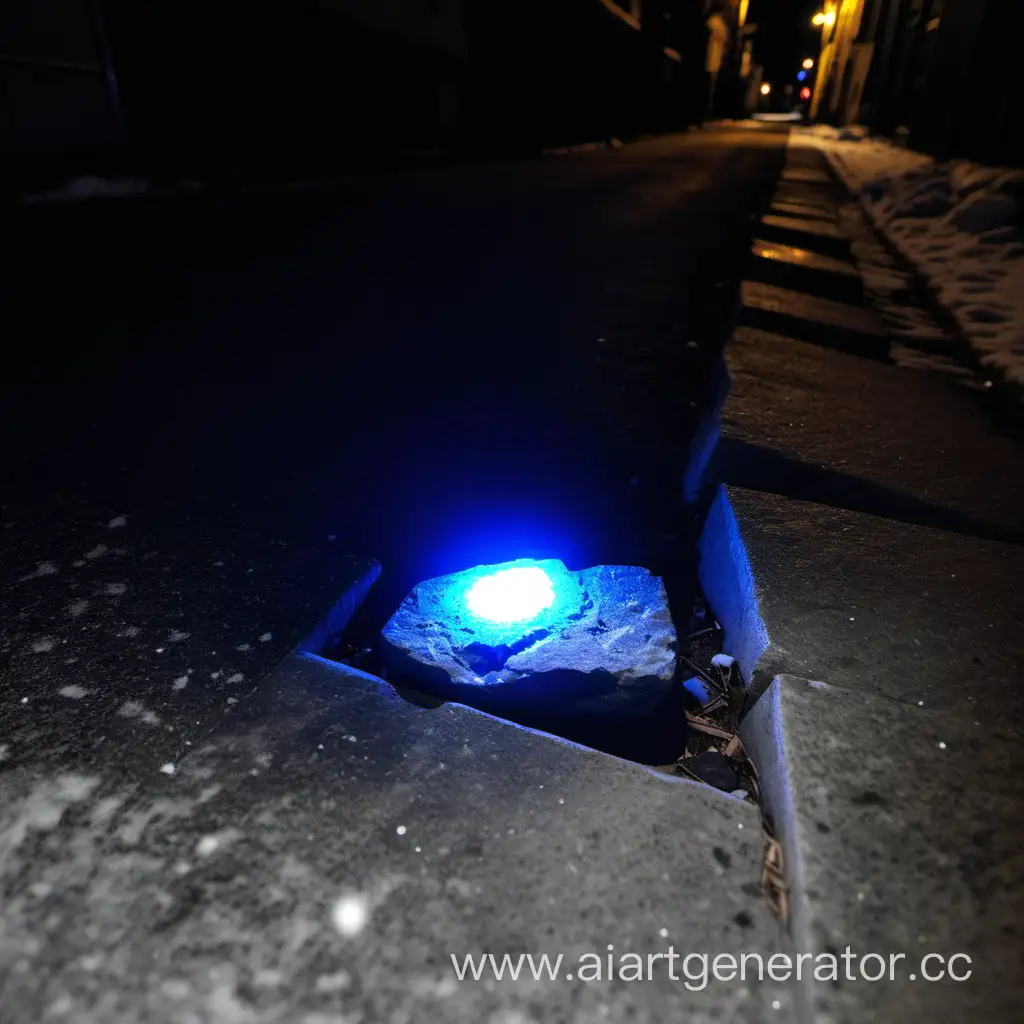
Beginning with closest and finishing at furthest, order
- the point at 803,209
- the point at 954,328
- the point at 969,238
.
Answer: the point at 954,328 → the point at 969,238 → the point at 803,209

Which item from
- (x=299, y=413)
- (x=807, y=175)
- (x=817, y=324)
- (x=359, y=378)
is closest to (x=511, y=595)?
(x=299, y=413)

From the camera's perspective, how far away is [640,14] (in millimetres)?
17594

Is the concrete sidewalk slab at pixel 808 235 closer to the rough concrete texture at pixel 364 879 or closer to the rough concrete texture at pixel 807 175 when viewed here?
the rough concrete texture at pixel 807 175

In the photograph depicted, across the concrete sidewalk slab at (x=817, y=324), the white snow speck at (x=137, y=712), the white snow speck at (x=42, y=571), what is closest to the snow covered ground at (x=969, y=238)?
the concrete sidewalk slab at (x=817, y=324)

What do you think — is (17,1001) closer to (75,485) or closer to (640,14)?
(75,485)

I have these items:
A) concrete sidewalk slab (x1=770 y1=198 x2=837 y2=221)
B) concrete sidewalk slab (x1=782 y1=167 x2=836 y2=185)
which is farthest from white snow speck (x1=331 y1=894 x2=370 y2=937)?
concrete sidewalk slab (x1=782 y1=167 x2=836 y2=185)

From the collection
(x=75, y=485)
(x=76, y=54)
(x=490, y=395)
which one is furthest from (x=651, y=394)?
(x=76, y=54)

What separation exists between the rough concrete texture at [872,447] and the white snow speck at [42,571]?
163 cm

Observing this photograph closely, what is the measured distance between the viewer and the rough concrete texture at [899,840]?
67 cm

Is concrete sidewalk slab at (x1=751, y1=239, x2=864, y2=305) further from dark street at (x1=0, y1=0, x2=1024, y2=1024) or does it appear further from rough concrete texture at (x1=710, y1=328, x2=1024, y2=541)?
rough concrete texture at (x1=710, y1=328, x2=1024, y2=541)

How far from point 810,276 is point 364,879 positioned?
3617mm

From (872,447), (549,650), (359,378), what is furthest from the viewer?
(359,378)

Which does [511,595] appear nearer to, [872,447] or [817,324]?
[872,447]

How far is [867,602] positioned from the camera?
1196 millimetres
